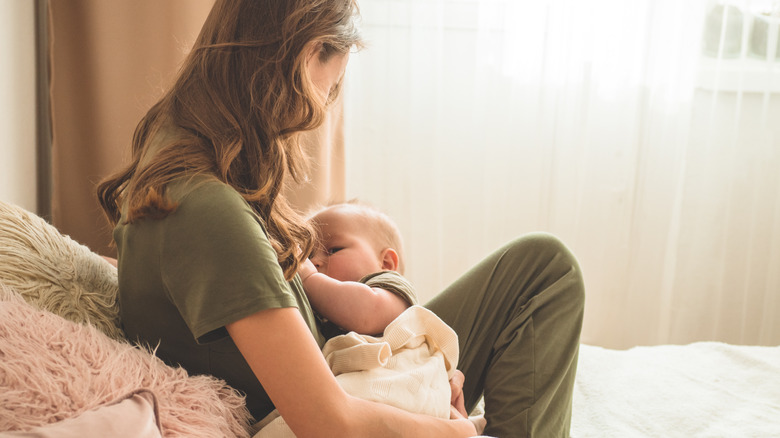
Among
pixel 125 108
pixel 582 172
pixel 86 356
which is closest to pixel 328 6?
pixel 86 356

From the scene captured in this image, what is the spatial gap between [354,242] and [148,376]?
64cm

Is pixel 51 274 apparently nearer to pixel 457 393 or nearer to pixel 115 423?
pixel 115 423

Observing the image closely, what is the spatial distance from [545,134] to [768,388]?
4.00 feet

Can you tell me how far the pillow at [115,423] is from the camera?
1.97ft

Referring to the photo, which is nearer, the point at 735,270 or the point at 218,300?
the point at 218,300

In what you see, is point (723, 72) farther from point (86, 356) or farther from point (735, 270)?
point (86, 356)

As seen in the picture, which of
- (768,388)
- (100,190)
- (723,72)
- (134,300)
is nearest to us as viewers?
(134,300)

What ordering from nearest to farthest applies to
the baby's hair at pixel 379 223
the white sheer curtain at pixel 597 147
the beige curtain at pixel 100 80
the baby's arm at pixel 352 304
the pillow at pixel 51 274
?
1. the pillow at pixel 51 274
2. the baby's arm at pixel 352 304
3. the baby's hair at pixel 379 223
4. the beige curtain at pixel 100 80
5. the white sheer curtain at pixel 597 147

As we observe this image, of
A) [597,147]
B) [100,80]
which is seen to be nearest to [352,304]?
[100,80]

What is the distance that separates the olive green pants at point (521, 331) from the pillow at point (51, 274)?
1.94 feet

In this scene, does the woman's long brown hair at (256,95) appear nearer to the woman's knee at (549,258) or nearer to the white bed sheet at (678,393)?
the woman's knee at (549,258)

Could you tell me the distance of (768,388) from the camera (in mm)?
1468

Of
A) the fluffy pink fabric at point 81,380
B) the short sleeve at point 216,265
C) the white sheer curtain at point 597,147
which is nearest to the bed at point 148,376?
the fluffy pink fabric at point 81,380

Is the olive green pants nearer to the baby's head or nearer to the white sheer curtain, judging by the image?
the baby's head
